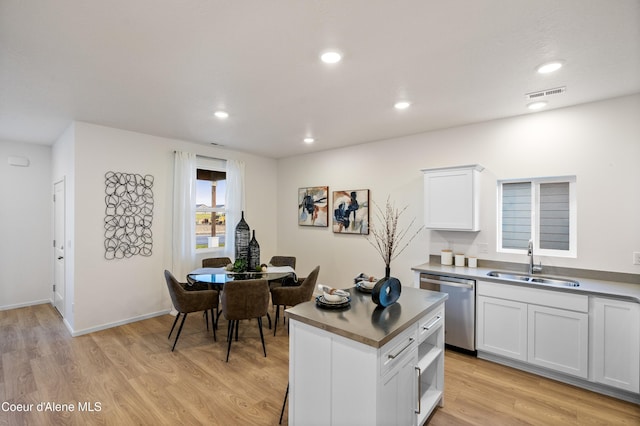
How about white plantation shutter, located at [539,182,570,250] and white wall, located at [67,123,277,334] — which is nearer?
white plantation shutter, located at [539,182,570,250]

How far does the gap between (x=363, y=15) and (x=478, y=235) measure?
2.97m

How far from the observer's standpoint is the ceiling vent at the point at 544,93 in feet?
8.90

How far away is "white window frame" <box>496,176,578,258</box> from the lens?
10.5 feet

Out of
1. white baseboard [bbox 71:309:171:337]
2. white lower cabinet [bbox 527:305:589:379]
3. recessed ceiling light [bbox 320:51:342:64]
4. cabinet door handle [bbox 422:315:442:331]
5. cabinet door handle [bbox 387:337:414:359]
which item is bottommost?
white baseboard [bbox 71:309:171:337]

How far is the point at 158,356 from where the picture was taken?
3252mm

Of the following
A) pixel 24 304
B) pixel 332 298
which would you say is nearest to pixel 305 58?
pixel 332 298

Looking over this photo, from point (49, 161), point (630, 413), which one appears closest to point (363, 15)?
point (630, 413)

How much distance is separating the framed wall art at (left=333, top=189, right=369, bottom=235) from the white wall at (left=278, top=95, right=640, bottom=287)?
0.11m

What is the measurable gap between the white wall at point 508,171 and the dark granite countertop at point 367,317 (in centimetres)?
190

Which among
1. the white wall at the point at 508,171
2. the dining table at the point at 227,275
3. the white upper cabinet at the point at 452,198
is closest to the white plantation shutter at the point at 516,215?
the white wall at the point at 508,171

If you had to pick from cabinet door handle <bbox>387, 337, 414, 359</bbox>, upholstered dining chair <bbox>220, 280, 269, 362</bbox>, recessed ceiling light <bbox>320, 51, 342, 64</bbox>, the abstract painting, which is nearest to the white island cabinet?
cabinet door handle <bbox>387, 337, 414, 359</bbox>

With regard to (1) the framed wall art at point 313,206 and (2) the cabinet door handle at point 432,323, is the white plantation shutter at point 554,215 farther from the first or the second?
(1) the framed wall art at point 313,206

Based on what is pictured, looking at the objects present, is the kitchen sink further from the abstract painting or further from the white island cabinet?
the abstract painting

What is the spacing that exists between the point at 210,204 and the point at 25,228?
3.02 meters
